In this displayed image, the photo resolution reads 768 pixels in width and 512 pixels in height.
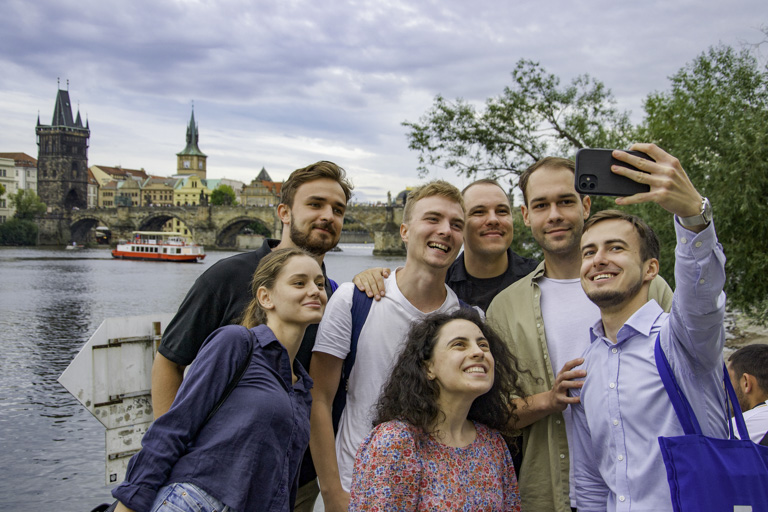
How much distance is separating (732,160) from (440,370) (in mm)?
7056

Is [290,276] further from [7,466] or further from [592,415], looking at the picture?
[7,466]

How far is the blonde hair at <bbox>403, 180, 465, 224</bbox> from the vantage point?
2.09 meters

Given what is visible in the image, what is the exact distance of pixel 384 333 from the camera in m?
2.01

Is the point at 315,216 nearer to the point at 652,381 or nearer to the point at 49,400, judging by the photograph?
the point at 652,381

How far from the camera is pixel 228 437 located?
5.11ft

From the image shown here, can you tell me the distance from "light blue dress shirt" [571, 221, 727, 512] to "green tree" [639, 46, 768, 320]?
631cm

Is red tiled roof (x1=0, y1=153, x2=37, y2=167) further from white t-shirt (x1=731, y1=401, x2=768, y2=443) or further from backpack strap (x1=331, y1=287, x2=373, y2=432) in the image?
white t-shirt (x1=731, y1=401, x2=768, y2=443)

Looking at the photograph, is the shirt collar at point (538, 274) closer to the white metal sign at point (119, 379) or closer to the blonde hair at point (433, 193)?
the blonde hair at point (433, 193)

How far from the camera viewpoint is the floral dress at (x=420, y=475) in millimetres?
1559

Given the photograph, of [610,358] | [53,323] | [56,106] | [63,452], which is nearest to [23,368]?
[63,452]

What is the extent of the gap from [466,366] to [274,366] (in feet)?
1.69

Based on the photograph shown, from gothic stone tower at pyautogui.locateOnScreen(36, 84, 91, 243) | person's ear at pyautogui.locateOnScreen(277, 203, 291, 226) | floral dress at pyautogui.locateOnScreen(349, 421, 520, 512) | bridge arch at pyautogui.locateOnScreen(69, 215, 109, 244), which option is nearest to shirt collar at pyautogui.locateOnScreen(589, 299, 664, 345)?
floral dress at pyautogui.locateOnScreen(349, 421, 520, 512)

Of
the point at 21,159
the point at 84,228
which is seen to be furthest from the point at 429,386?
the point at 21,159

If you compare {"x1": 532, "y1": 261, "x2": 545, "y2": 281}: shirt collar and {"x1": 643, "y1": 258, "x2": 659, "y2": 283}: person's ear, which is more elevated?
{"x1": 643, "y1": 258, "x2": 659, "y2": 283}: person's ear
